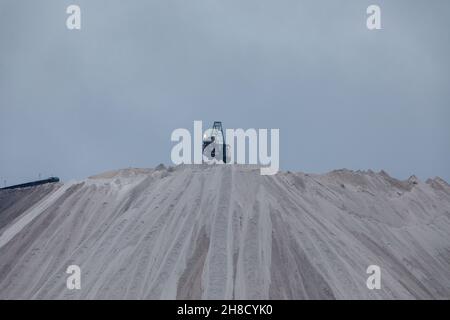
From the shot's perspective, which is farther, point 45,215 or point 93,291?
point 45,215

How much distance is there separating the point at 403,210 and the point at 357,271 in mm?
13998

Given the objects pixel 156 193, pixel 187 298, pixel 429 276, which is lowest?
pixel 429 276

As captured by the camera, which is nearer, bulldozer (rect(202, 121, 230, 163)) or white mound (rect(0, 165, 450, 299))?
white mound (rect(0, 165, 450, 299))

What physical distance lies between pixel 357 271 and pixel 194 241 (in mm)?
7044

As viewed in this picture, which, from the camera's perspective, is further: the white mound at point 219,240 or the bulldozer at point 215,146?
the bulldozer at point 215,146

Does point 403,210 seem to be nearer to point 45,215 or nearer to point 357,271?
point 357,271

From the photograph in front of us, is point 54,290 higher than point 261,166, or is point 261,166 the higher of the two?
point 261,166

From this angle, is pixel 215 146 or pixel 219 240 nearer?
pixel 219 240

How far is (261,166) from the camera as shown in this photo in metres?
33.2

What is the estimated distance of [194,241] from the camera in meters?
24.9
